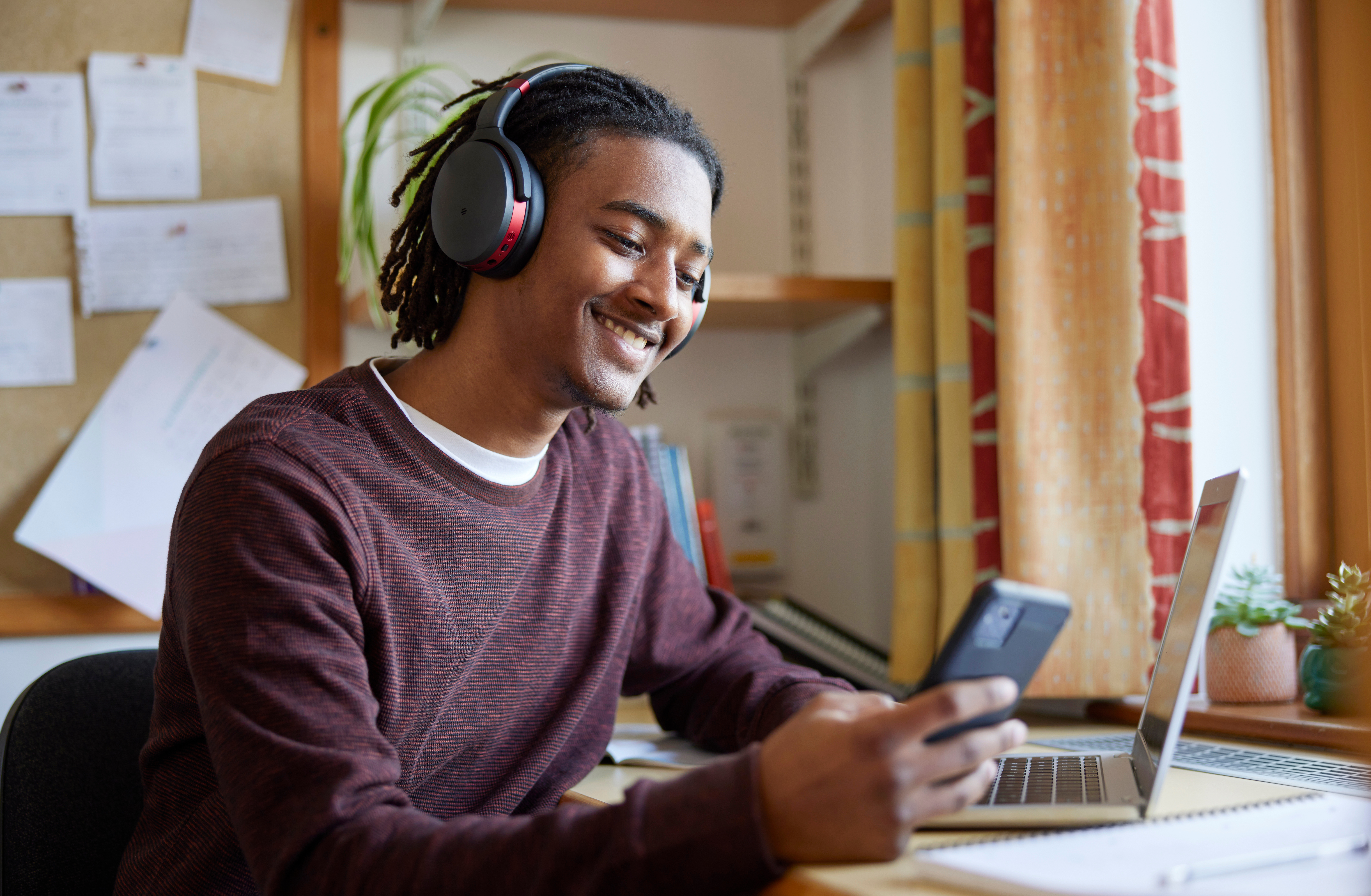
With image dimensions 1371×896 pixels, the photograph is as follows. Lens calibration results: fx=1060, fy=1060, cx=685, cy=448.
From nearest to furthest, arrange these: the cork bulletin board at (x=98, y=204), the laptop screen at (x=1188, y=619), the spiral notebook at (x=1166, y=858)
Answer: the spiral notebook at (x=1166, y=858)
the laptop screen at (x=1188, y=619)
the cork bulletin board at (x=98, y=204)

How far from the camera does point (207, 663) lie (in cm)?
73

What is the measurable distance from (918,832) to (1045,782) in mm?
131

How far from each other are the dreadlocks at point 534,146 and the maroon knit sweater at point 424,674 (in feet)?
0.37

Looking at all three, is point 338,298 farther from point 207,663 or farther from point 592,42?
point 207,663

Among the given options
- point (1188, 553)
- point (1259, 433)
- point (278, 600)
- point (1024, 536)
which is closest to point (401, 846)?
point (278, 600)

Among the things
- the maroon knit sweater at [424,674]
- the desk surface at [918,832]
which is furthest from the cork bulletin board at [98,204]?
the desk surface at [918,832]

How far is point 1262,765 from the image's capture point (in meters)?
0.93

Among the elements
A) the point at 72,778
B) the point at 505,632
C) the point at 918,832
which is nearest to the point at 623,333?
the point at 505,632

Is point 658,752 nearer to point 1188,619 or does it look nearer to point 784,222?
point 1188,619

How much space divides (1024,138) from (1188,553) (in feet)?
1.94

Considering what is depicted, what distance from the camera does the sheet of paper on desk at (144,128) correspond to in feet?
5.21

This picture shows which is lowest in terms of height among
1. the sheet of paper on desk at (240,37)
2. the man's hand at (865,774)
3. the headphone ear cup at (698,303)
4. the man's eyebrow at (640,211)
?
the man's hand at (865,774)

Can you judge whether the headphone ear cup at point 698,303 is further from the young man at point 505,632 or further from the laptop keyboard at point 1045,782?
the laptop keyboard at point 1045,782

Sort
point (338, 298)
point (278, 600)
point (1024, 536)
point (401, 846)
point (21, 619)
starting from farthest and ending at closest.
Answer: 1. point (338, 298)
2. point (21, 619)
3. point (1024, 536)
4. point (278, 600)
5. point (401, 846)
